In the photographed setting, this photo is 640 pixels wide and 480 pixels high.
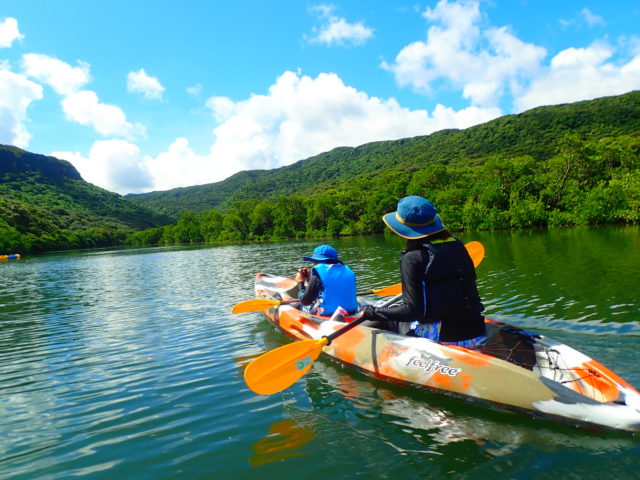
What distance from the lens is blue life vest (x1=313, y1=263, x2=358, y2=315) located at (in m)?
7.80

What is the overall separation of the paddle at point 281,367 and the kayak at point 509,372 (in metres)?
0.79

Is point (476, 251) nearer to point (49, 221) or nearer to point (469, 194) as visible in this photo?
point (469, 194)

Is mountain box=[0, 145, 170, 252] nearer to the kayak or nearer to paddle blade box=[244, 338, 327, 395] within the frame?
paddle blade box=[244, 338, 327, 395]

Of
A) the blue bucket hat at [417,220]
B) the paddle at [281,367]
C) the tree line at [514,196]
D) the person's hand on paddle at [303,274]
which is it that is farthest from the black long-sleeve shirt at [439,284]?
the tree line at [514,196]

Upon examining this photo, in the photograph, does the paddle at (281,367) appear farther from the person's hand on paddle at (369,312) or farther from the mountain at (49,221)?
the mountain at (49,221)

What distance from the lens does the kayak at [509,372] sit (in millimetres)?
4148

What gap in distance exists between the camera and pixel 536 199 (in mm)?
54906

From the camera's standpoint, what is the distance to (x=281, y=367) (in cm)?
568

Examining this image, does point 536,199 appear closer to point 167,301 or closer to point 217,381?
point 167,301

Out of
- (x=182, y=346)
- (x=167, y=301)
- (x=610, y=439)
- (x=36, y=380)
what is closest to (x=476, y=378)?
(x=610, y=439)

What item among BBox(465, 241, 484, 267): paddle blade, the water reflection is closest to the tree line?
BBox(465, 241, 484, 267): paddle blade

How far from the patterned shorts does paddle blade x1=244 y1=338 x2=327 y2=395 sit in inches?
58.6

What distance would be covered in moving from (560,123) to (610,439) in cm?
17458

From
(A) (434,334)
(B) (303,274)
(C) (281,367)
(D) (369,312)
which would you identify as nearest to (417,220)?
(D) (369,312)
